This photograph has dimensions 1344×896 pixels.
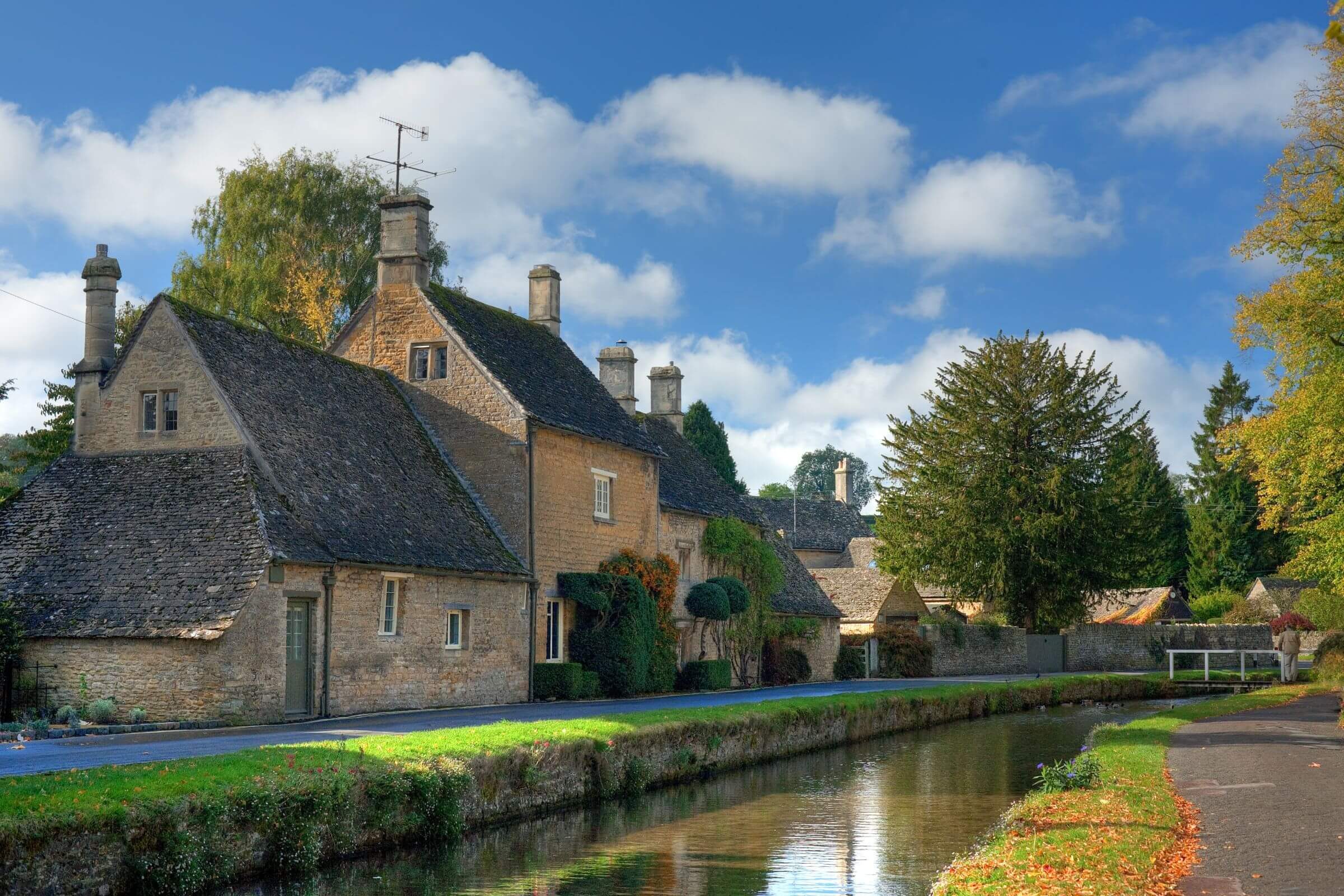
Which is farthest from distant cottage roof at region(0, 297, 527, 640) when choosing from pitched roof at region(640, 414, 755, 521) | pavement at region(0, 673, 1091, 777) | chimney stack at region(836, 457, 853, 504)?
chimney stack at region(836, 457, 853, 504)

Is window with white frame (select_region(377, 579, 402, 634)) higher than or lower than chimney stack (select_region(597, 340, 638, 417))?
lower

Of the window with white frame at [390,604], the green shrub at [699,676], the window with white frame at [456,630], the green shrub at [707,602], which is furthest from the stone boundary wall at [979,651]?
the window with white frame at [390,604]

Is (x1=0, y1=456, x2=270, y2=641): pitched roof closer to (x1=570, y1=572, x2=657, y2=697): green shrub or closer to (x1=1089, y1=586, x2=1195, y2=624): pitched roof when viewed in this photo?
(x1=570, y1=572, x2=657, y2=697): green shrub

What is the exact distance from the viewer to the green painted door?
932 inches

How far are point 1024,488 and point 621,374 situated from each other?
1823cm

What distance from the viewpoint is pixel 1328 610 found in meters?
50.4

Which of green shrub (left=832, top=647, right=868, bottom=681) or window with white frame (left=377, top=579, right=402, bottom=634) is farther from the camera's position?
green shrub (left=832, top=647, right=868, bottom=681)

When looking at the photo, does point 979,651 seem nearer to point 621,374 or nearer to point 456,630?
point 621,374

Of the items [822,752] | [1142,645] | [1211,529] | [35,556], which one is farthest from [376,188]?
[1211,529]

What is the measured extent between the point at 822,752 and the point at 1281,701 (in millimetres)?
15603

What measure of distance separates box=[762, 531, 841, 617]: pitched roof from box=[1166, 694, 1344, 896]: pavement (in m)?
18.3

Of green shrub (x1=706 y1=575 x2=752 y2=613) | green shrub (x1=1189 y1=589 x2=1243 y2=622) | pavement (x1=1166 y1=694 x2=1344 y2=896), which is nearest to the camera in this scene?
pavement (x1=1166 y1=694 x2=1344 y2=896)

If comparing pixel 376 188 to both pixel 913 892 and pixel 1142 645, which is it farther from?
pixel 913 892

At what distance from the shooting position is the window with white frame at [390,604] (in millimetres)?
26031
